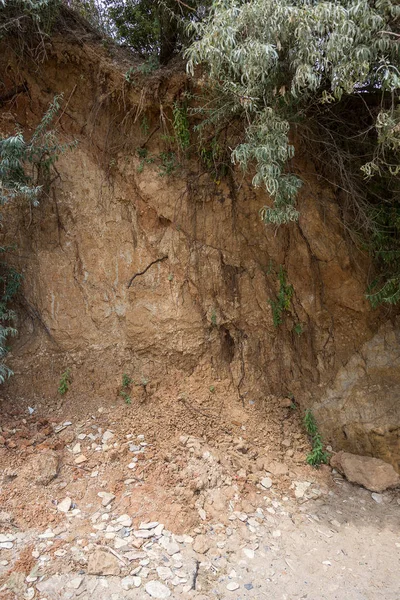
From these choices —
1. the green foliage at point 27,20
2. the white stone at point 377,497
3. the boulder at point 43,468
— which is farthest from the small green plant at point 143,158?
the white stone at point 377,497

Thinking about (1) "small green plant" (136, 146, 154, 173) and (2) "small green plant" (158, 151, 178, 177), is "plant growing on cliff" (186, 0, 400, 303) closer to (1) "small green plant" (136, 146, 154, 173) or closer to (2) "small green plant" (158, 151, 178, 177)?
(2) "small green plant" (158, 151, 178, 177)

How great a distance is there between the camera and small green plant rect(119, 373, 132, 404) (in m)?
4.96

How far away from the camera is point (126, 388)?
5.04 metres

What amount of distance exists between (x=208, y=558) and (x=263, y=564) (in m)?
0.42

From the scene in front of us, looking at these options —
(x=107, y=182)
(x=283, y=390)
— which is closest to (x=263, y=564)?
(x=283, y=390)

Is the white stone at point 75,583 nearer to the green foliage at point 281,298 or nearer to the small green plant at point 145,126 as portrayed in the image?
the green foliage at point 281,298

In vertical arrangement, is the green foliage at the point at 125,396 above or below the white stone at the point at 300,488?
below

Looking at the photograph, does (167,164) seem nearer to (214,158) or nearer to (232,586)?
(214,158)

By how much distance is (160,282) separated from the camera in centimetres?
520

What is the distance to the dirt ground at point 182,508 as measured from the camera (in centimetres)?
324

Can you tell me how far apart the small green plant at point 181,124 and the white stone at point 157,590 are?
4041 millimetres

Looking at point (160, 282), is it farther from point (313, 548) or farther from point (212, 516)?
point (313, 548)

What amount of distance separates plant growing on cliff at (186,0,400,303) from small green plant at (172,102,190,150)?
0.54 meters

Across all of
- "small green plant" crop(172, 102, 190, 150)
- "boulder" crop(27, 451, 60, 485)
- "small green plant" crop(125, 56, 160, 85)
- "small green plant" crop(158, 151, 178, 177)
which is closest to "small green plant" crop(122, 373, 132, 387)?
"boulder" crop(27, 451, 60, 485)
